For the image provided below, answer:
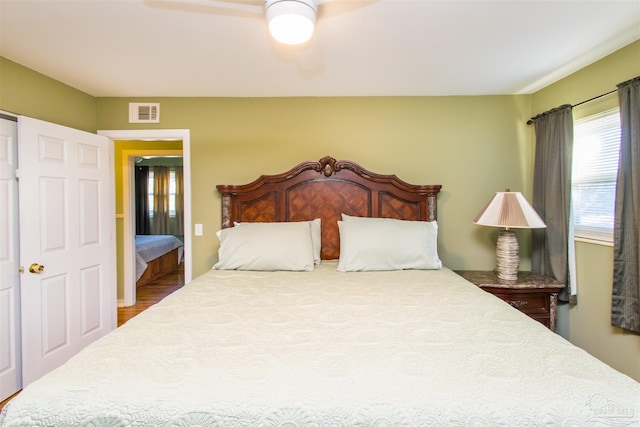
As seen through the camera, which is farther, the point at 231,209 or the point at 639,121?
the point at 231,209

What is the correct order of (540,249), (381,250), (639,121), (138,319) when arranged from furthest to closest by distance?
(540,249) < (381,250) < (639,121) < (138,319)

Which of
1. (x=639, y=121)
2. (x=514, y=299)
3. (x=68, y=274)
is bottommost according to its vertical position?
(x=514, y=299)

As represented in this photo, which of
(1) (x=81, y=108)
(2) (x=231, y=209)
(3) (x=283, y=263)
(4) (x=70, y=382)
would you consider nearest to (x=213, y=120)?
(2) (x=231, y=209)

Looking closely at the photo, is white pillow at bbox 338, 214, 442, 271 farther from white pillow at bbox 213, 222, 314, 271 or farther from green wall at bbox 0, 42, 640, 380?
green wall at bbox 0, 42, 640, 380

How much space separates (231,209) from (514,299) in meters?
2.45

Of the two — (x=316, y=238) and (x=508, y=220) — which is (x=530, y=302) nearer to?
(x=508, y=220)

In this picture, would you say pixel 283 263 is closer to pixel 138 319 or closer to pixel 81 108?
pixel 138 319

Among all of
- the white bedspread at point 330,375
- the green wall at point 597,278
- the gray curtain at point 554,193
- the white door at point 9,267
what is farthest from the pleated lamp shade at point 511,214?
the white door at point 9,267

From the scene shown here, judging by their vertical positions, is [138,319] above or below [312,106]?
below

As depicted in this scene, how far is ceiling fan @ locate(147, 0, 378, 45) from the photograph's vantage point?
140 centimetres

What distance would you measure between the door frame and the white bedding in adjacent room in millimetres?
706

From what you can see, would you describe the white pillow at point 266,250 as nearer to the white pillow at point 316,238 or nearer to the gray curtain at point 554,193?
the white pillow at point 316,238

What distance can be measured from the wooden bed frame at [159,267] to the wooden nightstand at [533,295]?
15.5 feet

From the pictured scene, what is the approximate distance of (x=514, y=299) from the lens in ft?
8.23
